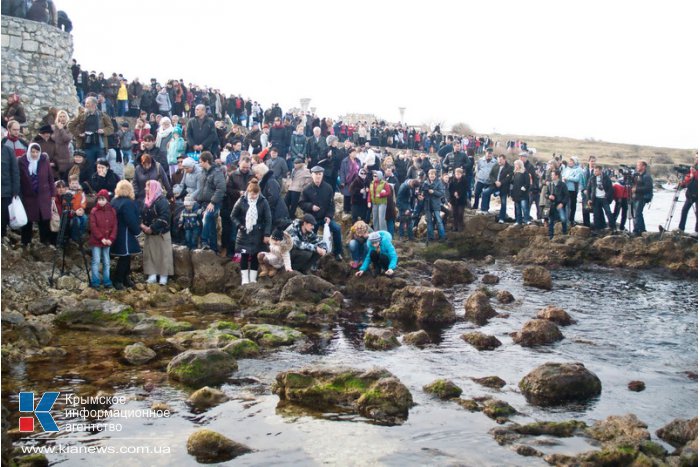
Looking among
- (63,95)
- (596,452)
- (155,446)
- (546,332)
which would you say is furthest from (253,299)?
(63,95)

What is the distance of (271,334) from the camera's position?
11.8m

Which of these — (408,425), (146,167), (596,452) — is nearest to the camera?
(596,452)

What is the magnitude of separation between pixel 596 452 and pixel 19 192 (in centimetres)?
1113

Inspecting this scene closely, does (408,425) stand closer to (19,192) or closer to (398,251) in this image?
(19,192)

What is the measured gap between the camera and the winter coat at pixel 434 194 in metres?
20.8

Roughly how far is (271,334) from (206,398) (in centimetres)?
297

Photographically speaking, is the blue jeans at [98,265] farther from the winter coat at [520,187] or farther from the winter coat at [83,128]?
the winter coat at [520,187]

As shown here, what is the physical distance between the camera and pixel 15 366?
32.5 ft

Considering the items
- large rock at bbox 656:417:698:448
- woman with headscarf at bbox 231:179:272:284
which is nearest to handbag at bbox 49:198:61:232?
woman with headscarf at bbox 231:179:272:284

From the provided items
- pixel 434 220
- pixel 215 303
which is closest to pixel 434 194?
pixel 434 220

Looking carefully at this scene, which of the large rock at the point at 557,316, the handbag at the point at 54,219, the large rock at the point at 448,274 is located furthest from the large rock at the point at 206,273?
the large rock at the point at 557,316

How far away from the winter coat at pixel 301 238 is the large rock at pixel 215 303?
1962 mm

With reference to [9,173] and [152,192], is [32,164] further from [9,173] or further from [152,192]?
[152,192]

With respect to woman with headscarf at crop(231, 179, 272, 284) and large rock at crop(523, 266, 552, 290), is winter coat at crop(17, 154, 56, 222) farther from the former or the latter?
large rock at crop(523, 266, 552, 290)
